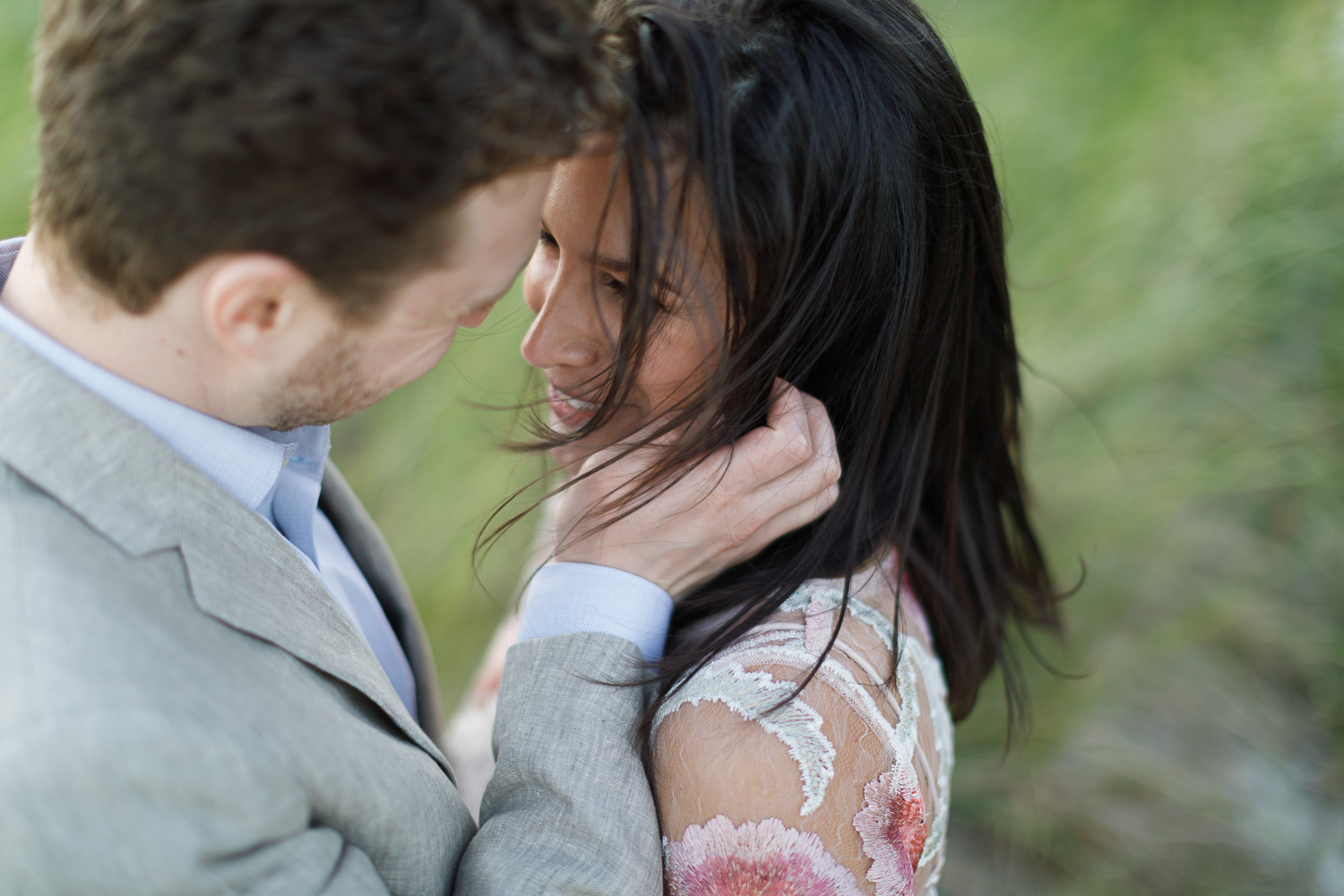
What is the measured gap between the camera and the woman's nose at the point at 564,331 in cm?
159

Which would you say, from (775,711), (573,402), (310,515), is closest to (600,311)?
(573,402)

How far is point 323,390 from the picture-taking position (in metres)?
1.21

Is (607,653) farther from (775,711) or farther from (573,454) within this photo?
(573,454)

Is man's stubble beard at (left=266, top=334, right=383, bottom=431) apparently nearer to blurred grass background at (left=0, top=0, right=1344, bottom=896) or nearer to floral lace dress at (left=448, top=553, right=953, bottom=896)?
floral lace dress at (left=448, top=553, right=953, bottom=896)

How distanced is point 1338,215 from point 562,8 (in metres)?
2.63

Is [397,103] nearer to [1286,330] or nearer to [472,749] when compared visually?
[472,749]

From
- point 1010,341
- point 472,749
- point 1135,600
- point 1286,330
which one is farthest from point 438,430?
point 1286,330

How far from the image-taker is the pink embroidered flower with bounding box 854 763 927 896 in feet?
4.36

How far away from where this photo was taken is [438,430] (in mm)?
3602

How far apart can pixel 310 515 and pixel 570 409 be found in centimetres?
54

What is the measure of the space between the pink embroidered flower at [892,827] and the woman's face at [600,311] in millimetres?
701

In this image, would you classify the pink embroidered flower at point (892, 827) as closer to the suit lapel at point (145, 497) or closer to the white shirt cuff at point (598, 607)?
the white shirt cuff at point (598, 607)

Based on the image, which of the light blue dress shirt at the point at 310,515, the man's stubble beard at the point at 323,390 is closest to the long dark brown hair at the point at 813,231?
the light blue dress shirt at the point at 310,515

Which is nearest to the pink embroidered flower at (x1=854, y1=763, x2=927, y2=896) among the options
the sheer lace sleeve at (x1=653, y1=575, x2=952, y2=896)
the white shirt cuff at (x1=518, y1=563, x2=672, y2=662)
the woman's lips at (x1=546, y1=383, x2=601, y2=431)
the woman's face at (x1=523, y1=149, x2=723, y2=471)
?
the sheer lace sleeve at (x1=653, y1=575, x2=952, y2=896)
